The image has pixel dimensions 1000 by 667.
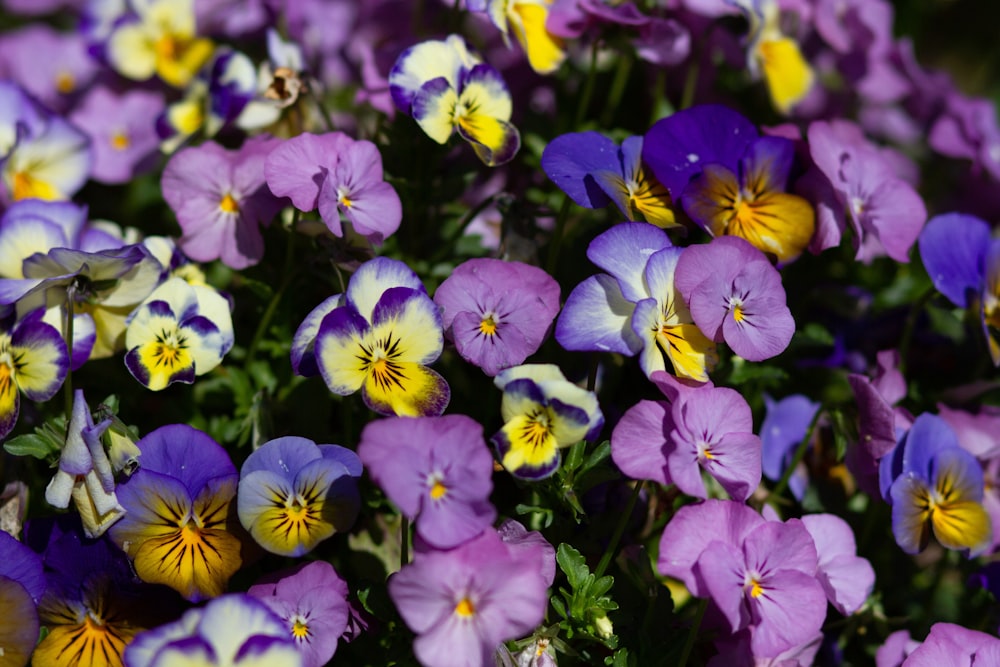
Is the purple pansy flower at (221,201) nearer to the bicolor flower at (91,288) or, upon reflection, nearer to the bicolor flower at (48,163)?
the bicolor flower at (91,288)

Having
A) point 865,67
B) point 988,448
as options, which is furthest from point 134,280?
point 865,67

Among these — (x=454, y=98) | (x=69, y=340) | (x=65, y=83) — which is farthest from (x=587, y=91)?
(x=65, y=83)

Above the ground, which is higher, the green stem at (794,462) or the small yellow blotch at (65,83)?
the green stem at (794,462)

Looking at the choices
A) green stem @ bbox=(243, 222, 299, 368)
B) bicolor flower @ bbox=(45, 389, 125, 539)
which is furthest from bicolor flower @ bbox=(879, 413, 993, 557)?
bicolor flower @ bbox=(45, 389, 125, 539)

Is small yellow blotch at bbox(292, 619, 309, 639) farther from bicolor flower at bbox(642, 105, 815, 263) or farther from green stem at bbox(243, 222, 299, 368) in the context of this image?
bicolor flower at bbox(642, 105, 815, 263)

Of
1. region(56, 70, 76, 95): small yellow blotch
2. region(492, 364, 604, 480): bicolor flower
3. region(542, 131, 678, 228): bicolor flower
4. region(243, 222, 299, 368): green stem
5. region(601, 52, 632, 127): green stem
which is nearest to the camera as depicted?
region(492, 364, 604, 480): bicolor flower

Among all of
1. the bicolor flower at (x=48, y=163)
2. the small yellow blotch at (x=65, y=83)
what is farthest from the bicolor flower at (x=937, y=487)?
the small yellow blotch at (x=65, y=83)
